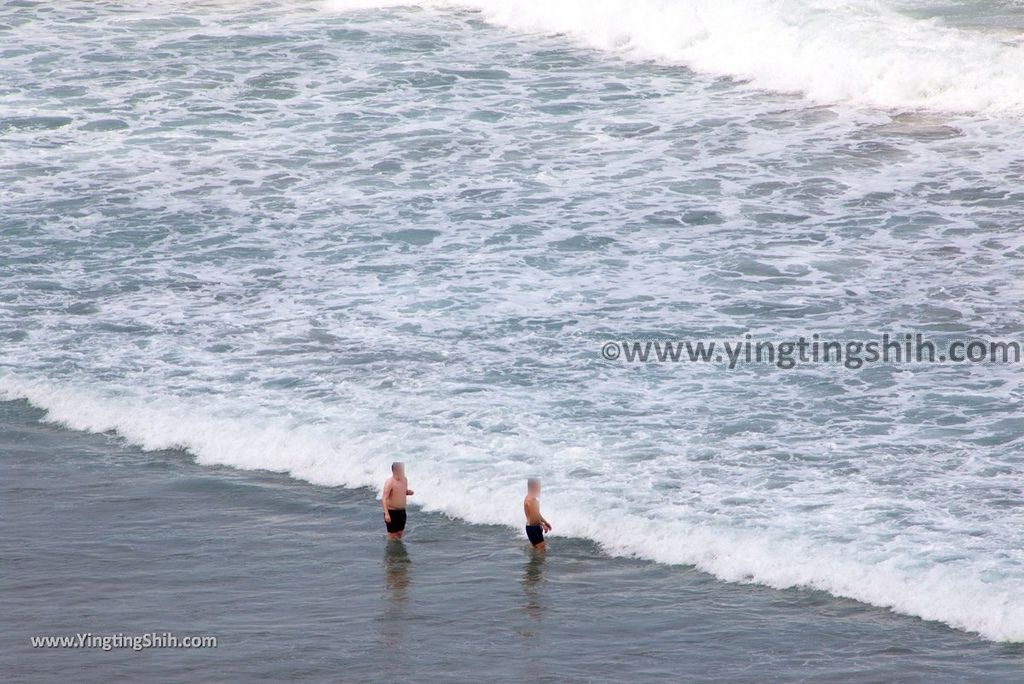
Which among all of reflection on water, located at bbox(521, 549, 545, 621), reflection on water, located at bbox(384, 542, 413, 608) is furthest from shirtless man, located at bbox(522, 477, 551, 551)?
reflection on water, located at bbox(384, 542, 413, 608)

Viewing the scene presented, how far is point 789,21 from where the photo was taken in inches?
1152

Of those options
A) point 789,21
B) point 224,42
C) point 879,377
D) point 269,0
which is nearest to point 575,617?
point 879,377

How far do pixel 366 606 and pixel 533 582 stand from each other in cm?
150

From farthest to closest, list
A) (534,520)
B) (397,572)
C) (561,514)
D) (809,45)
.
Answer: (809,45), (561,514), (534,520), (397,572)

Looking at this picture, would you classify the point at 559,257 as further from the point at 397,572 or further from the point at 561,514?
the point at 397,572

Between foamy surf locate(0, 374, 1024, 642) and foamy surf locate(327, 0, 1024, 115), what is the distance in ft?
48.0

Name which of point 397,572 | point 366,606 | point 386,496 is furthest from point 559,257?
point 366,606

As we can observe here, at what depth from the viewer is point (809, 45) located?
27891mm

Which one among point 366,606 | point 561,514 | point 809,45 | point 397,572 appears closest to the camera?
point 366,606

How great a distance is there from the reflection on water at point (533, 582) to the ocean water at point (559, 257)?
555 mm

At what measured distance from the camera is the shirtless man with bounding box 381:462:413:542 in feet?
43.4

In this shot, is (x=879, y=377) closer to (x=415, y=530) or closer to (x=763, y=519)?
(x=763, y=519)

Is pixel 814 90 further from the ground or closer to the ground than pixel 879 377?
further from the ground

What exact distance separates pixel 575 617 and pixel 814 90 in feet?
57.2
